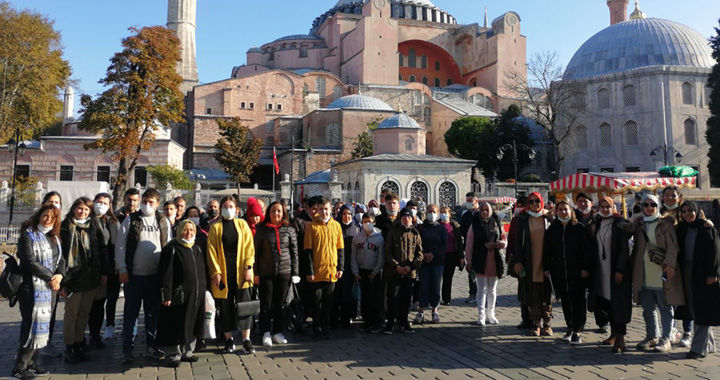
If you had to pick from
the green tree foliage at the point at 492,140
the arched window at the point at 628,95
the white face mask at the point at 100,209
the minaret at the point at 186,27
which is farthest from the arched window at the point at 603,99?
the white face mask at the point at 100,209

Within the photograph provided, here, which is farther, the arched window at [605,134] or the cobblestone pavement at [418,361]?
the arched window at [605,134]

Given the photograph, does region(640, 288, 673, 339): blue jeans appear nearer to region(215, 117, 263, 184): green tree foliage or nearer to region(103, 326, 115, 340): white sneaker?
region(103, 326, 115, 340): white sneaker

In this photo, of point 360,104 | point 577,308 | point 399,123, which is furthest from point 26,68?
point 577,308

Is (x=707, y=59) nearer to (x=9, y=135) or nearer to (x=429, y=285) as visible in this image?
(x=429, y=285)

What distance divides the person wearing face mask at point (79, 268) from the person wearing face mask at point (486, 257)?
434 cm

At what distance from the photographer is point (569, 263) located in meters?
5.61

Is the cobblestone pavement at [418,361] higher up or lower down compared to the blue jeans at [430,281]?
lower down

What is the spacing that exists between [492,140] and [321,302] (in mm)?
32668

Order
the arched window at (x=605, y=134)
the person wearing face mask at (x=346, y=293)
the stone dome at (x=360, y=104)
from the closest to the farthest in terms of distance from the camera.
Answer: the person wearing face mask at (x=346, y=293) < the arched window at (x=605, y=134) < the stone dome at (x=360, y=104)

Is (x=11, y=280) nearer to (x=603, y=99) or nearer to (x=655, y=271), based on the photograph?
(x=655, y=271)

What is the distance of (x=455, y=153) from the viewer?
40688 mm

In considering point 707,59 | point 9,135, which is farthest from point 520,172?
point 9,135

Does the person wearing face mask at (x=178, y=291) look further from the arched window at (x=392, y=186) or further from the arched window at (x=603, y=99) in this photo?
the arched window at (x=603, y=99)

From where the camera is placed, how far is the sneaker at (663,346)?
519 cm
